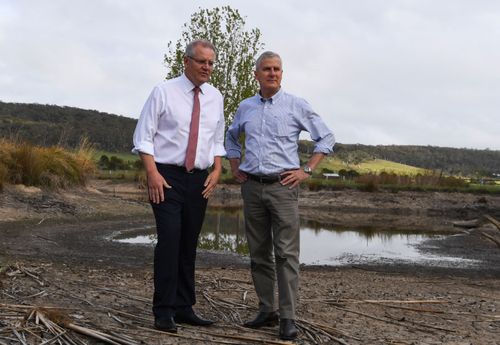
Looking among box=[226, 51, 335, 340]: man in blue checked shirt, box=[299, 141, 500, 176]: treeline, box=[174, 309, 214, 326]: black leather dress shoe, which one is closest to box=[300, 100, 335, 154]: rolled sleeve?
box=[226, 51, 335, 340]: man in blue checked shirt

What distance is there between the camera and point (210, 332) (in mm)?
4410

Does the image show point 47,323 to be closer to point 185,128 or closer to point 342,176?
point 185,128

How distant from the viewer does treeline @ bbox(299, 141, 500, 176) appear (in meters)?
86.7

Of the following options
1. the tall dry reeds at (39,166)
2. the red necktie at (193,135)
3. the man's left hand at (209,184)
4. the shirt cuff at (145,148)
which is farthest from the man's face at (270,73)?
the tall dry reeds at (39,166)

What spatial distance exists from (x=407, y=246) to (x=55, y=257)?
837cm

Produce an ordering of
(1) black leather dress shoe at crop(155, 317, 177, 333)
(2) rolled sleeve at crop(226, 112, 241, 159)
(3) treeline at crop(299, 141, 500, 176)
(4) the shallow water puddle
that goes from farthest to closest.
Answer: (3) treeline at crop(299, 141, 500, 176) → (4) the shallow water puddle → (2) rolled sleeve at crop(226, 112, 241, 159) → (1) black leather dress shoe at crop(155, 317, 177, 333)

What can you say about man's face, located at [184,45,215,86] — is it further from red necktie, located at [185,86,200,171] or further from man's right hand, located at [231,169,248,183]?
man's right hand, located at [231,169,248,183]

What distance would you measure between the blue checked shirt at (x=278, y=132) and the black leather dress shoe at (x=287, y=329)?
1.12m

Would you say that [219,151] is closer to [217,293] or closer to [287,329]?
[287,329]

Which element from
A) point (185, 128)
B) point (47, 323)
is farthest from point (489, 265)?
point (47, 323)

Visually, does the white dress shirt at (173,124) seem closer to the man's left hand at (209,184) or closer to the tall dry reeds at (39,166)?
the man's left hand at (209,184)

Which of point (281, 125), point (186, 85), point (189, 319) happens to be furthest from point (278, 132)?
point (189, 319)

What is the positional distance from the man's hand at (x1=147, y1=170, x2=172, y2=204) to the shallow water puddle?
6.42 metres

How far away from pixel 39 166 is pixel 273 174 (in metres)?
12.2
